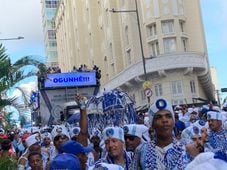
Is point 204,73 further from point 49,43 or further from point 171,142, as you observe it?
point 49,43

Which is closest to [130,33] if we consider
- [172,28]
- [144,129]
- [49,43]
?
[172,28]

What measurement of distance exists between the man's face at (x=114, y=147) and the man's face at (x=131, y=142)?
0.86 m

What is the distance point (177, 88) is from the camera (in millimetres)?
39094

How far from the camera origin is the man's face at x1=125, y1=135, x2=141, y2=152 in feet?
17.6

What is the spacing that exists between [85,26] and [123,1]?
16.4 metres

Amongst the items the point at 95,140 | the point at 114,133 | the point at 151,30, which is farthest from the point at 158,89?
the point at 114,133

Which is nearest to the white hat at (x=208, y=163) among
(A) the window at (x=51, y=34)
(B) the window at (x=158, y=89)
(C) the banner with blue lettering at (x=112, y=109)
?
(C) the banner with blue lettering at (x=112, y=109)

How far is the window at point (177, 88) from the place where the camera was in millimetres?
39050

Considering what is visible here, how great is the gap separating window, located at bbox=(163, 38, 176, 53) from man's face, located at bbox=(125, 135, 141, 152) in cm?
3548

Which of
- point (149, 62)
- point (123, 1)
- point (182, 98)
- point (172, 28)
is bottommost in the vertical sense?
point (182, 98)

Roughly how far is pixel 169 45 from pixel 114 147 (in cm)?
3681

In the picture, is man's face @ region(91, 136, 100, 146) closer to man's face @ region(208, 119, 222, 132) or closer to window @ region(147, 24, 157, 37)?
man's face @ region(208, 119, 222, 132)

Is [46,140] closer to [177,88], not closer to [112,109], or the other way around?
[112,109]

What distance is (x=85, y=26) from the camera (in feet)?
198
